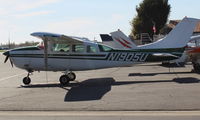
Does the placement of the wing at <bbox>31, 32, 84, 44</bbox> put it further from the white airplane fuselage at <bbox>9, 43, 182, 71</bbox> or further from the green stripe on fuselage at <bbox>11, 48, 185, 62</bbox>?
the green stripe on fuselage at <bbox>11, 48, 185, 62</bbox>

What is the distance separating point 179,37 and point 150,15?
165 ft

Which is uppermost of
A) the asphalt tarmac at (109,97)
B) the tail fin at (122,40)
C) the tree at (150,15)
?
the tree at (150,15)

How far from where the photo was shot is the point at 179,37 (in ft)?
59.9

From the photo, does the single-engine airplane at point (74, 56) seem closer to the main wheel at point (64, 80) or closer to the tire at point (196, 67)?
the main wheel at point (64, 80)

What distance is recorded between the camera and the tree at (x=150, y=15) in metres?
66.2

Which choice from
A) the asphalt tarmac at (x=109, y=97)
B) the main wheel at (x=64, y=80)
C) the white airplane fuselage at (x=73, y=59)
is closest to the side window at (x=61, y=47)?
the white airplane fuselage at (x=73, y=59)

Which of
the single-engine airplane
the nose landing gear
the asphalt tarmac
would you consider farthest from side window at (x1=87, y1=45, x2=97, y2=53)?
the asphalt tarmac

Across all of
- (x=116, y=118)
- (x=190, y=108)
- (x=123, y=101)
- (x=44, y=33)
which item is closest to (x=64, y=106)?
(x=123, y=101)

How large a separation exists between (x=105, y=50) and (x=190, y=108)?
7.63 m

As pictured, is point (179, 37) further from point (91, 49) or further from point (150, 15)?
point (150, 15)

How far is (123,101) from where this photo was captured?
1091 centimetres

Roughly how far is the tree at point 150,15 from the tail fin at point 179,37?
47.3 meters

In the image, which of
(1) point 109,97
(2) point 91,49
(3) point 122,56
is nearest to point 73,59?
(2) point 91,49

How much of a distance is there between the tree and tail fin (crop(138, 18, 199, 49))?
47299 mm
